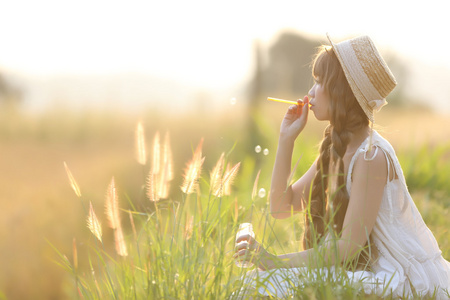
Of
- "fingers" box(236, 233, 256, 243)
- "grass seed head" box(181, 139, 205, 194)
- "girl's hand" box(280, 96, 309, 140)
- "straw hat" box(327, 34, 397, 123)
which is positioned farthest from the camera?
"girl's hand" box(280, 96, 309, 140)

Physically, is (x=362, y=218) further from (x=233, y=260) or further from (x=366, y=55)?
(x=366, y=55)

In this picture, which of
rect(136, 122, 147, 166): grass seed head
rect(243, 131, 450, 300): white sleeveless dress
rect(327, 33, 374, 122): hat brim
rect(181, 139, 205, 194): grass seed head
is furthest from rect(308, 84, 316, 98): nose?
rect(136, 122, 147, 166): grass seed head

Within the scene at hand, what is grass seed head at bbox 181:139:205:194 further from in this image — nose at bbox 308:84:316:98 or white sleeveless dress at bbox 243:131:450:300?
nose at bbox 308:84:316:98

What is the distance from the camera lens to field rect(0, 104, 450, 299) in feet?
6.89

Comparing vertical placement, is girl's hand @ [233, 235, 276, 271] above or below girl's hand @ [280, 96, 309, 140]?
below

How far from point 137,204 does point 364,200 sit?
108 centimetres

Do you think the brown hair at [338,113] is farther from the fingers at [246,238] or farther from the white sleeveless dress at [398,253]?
the fingers at [246,238]

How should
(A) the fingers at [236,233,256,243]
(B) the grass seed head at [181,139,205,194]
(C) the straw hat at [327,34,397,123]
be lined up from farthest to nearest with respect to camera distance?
(C) the straw hat at [327,34,397,123] → (A) the fingers at [236,233,256,243] → (B) the grass seed head at [181,139,205,194]

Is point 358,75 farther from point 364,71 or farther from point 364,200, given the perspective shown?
point 364,200

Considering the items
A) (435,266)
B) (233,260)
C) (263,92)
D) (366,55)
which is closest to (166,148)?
(233,260)

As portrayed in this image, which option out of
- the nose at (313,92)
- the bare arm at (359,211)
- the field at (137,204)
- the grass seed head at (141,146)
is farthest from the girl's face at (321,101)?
the grass seed head at (141,146)

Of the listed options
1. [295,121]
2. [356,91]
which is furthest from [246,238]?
[356,91]

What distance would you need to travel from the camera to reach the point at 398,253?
2.28 metres

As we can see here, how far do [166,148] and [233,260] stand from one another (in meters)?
0.50
